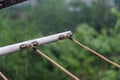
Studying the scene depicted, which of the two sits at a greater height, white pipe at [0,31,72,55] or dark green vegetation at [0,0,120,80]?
white pipe at [0,31,72,55]

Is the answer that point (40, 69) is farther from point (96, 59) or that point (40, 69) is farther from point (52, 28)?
point (52, 28)

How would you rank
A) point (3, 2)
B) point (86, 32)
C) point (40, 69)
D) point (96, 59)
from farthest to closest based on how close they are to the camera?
point (86, 32)
point (96, 59)
point (40, 69)
point (3, 2)

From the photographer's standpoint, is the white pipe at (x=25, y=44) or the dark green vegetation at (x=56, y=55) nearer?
the white pipe at (x=25, y=44)

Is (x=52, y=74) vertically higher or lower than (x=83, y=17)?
higher

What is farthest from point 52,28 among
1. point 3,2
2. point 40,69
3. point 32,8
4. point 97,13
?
point 3,2

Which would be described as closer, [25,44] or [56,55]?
[25,44]

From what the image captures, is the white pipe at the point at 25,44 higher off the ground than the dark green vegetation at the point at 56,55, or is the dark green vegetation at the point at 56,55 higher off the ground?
the white pipe at the point at 25,44

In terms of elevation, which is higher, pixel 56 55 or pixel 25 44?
pixel 25 44

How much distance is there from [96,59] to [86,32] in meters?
1.06

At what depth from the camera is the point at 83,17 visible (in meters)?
→ 8.68

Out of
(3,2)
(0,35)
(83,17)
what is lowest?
(83,17)

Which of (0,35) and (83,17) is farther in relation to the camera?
(83,17)

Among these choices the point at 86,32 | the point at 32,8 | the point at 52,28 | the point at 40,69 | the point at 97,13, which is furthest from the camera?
the point at 97,13

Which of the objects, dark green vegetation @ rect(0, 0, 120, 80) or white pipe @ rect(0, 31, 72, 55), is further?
dark green vegetation @ rect(0, 0, 120, 80)
